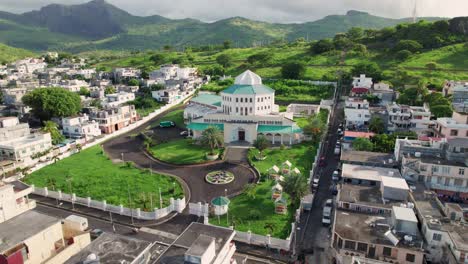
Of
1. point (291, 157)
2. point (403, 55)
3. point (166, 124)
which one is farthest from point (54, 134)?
point (403, 55)

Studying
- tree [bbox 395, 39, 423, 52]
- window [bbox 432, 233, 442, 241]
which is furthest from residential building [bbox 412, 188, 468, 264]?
tree [bbox 395, 39, 423, 52]

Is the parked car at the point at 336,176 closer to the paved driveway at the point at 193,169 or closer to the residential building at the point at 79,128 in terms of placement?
the paved driveway at the point at 193,169

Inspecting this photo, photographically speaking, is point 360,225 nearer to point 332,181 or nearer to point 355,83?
point 332,181

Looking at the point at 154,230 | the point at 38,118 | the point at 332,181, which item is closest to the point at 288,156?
the point at 332,181

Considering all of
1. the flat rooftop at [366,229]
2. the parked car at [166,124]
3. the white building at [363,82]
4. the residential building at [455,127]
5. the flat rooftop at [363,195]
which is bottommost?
the flat rooftop at [366,229]

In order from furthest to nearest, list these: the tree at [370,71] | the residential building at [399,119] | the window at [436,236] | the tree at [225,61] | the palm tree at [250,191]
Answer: the tree at [225,61] → the tree at [370,71] → the residential building at [399,119] → the palm tree at [250,191] → the window at [436,236]

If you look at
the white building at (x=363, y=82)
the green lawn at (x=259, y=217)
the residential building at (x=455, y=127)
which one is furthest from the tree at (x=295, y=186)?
the white building at (x=363, y=82)

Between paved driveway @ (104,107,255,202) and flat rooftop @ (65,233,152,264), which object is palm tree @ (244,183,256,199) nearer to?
paved driveway @ (104,107,255,202)
